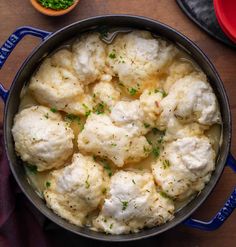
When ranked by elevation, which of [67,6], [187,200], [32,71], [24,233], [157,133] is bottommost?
[24,233]

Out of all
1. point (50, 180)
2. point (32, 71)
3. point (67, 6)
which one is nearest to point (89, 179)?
point (50, 180)

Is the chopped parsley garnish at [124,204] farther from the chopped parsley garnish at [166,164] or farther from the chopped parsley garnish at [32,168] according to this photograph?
the chopped parsley garnish at [32,168]

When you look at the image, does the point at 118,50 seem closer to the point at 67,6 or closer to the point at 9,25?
the point at 67,6

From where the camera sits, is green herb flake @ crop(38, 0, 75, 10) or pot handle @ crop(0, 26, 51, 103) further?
green herb flake @ crop(38, 0, 75, 10)

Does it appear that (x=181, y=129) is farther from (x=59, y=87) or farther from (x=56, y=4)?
(x=56, y=4)

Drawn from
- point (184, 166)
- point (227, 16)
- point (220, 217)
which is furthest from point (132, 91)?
point (220, 217)

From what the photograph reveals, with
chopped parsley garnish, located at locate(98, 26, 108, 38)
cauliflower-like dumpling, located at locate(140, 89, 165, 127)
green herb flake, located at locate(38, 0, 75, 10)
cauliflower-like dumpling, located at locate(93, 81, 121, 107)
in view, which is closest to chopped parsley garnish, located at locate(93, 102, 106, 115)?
Answer: cauliflower-like dumpling, located at locate(93, 81, 121, 107)

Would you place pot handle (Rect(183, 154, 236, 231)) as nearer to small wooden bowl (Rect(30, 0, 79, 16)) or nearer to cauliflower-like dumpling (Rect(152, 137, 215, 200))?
cauliflower-like dumpling (Rect(152, 137, 215, 200))
